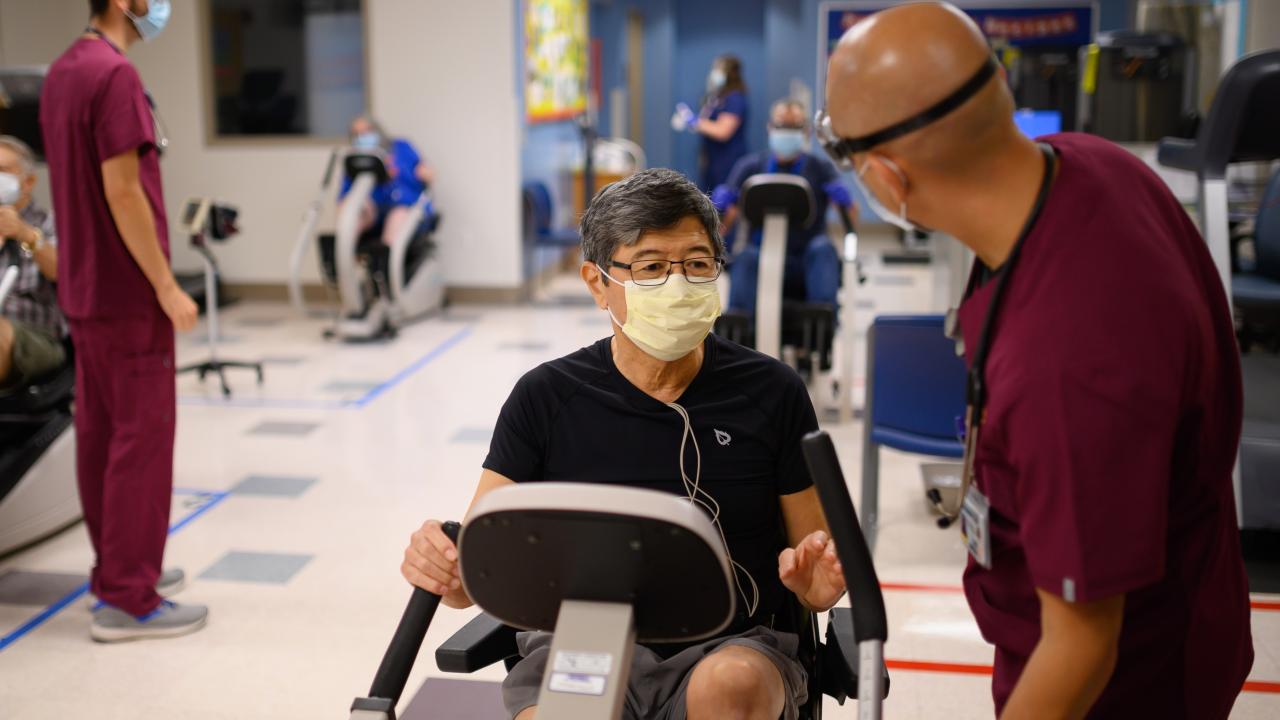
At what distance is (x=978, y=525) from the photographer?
1.20 meters

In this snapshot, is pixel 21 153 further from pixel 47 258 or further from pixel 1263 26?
pixel 1263 26

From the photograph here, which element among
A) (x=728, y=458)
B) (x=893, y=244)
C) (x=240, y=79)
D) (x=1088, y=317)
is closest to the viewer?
(x=1088, y=317)

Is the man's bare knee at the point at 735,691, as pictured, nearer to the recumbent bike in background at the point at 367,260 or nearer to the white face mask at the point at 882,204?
the white face mask at the point at 882,204

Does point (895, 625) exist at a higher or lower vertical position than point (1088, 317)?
lower

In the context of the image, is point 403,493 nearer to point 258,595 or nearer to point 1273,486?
point 258,595

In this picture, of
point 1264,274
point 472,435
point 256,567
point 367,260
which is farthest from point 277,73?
point 1264,274

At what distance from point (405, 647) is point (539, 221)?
21.5ft

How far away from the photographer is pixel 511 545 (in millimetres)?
1190

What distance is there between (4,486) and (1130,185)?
319 centimetres

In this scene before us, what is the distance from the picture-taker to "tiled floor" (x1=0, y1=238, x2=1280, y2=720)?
2.60m

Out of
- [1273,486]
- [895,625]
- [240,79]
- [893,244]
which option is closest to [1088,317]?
[895,625]

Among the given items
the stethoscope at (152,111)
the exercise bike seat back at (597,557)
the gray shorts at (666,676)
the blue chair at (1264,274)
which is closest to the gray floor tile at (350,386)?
the stethoscope at (152,111)

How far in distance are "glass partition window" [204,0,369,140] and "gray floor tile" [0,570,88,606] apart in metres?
5.04

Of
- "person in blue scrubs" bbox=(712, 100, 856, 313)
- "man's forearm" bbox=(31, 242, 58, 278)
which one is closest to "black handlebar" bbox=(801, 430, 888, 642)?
"man's forearm" bbox=(31, 242, 58, 278)
